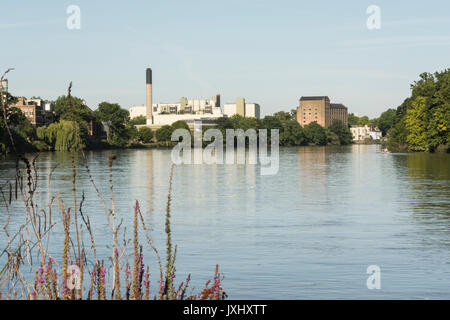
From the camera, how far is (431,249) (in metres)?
16.2

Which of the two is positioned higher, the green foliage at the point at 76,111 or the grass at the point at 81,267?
the green foliage at the point at 76,111

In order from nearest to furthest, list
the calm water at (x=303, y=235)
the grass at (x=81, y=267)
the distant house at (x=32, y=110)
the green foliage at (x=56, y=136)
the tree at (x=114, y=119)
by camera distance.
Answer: the grass at (x=81, y=267) < the calm water at (x=303, y=235) < the green foliage at (x=56, y=136) < the distant house at (x=32, y=110) < the tree at (x=114, y=119)

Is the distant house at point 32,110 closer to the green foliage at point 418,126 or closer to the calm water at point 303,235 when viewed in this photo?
the green foliage at point 418,126

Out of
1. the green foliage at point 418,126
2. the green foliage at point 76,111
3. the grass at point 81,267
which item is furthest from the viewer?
the green foliage at point 76,111

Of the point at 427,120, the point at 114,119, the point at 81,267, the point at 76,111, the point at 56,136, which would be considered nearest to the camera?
the point at 81,267

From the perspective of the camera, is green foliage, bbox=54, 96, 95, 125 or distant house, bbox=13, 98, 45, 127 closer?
green foliage, bbox=54, 96, 95, 125

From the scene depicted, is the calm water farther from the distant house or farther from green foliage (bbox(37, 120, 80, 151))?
the distant house

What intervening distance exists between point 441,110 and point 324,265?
79.5m

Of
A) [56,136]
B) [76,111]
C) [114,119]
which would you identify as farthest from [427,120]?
[114,119]

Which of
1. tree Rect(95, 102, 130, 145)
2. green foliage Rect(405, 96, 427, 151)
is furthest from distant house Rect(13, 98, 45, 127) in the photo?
green foliage Rect(405, 96, 427, 151)

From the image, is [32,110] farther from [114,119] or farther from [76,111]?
[76,111]

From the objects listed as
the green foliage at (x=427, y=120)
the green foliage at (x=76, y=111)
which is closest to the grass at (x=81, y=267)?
the green foliage at (x=427, y=120)
